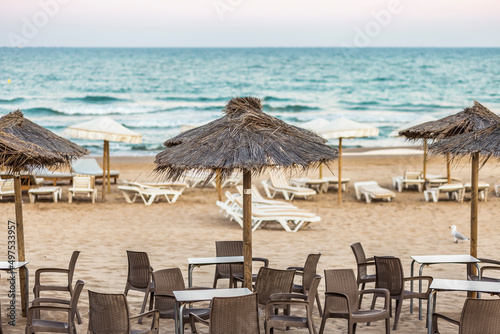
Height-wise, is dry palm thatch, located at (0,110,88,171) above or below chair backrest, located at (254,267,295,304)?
above

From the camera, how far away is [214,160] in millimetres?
5922

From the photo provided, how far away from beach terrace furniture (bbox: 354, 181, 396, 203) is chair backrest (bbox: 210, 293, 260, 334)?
1072 cm

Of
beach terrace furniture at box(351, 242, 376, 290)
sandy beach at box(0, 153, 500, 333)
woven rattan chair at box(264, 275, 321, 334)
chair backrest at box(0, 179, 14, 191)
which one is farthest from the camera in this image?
chair backrest at box(0, 179, 14, 191)

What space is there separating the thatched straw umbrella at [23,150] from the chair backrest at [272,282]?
2577mm

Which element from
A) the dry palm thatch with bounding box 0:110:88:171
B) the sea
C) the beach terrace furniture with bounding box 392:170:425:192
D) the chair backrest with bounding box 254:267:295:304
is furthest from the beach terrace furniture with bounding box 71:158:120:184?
the chair backrest with bounding box 254:267:295:304

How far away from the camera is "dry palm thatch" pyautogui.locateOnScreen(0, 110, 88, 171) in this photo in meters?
6.37

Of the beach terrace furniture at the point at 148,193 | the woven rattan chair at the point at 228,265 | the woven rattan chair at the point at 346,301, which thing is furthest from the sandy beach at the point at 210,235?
the woven rattan chair at the point at 228,265

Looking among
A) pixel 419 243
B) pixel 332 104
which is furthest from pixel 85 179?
pixel 332 104

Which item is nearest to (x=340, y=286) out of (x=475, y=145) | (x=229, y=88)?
(x=475, y=145)

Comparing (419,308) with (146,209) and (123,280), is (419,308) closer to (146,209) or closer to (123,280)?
(123,280)

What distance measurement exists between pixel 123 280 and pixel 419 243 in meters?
5.40

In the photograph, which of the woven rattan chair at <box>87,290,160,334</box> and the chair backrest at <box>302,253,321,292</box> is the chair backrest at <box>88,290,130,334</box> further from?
the chair backrest at <box>302,253,321,292</box>

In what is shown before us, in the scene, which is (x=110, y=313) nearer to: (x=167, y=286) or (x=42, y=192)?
(x=167, y=286)

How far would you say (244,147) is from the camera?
6.00 m
